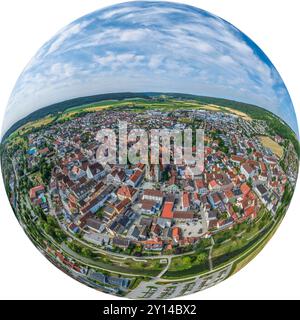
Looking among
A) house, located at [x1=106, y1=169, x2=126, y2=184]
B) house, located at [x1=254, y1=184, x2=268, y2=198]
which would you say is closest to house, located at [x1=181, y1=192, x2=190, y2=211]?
house, located at [x1=106, y1=169, x2=126, y2=184]

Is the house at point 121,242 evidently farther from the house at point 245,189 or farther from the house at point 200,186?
the house at point 245,189

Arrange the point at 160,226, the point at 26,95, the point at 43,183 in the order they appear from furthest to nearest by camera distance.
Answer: the point at 26,95
the point at 43,183
the point at 160,226

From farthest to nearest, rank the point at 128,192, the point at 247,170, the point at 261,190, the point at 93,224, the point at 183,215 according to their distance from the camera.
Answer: the point at 261,190
the point at 247,170
the point at 93,224
the point at 183,215
the point at 128,192

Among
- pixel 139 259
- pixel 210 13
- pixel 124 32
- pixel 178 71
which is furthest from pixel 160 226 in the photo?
pixel 210 13

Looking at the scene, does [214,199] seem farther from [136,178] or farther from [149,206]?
[136,178]

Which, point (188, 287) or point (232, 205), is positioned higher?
point (232, 205)

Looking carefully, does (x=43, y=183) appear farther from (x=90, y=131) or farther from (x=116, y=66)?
(x=116, y=66)

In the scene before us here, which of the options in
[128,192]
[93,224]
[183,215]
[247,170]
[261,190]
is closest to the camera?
[128,192]

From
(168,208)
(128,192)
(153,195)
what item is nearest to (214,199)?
(168,208)

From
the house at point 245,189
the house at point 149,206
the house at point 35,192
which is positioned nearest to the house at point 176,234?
the house at point 149,206
